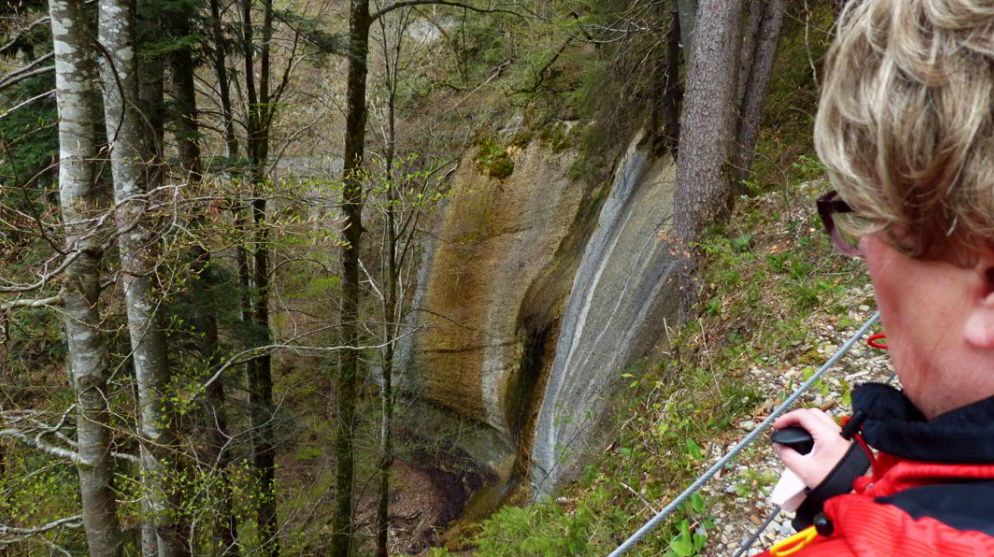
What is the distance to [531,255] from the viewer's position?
487 inches

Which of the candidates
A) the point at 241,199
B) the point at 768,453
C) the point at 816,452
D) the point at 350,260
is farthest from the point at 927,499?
the point at 350,260

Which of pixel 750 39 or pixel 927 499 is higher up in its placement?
pixel 750 39

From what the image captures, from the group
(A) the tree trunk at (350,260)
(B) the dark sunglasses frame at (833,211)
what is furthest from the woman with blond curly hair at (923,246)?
(A) the tree trunk at (350,260)

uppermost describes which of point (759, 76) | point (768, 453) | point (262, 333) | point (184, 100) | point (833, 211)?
point (759, 76)

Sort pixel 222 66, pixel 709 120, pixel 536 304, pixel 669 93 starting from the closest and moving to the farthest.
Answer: pixel 709 120 → pixel 669 93 → pixel 222 66 → pixel 536 304

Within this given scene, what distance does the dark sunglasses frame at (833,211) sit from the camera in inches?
42.3

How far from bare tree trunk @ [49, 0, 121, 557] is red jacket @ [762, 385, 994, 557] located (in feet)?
13.6

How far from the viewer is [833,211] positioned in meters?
1.09

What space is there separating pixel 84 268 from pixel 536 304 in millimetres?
8494

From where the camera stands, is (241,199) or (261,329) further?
(261,329)

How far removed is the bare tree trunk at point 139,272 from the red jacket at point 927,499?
171 inches

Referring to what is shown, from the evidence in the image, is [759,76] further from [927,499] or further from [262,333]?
[262,333]

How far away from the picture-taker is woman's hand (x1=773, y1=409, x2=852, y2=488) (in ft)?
4.23

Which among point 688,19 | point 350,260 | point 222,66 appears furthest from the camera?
point 222,66
